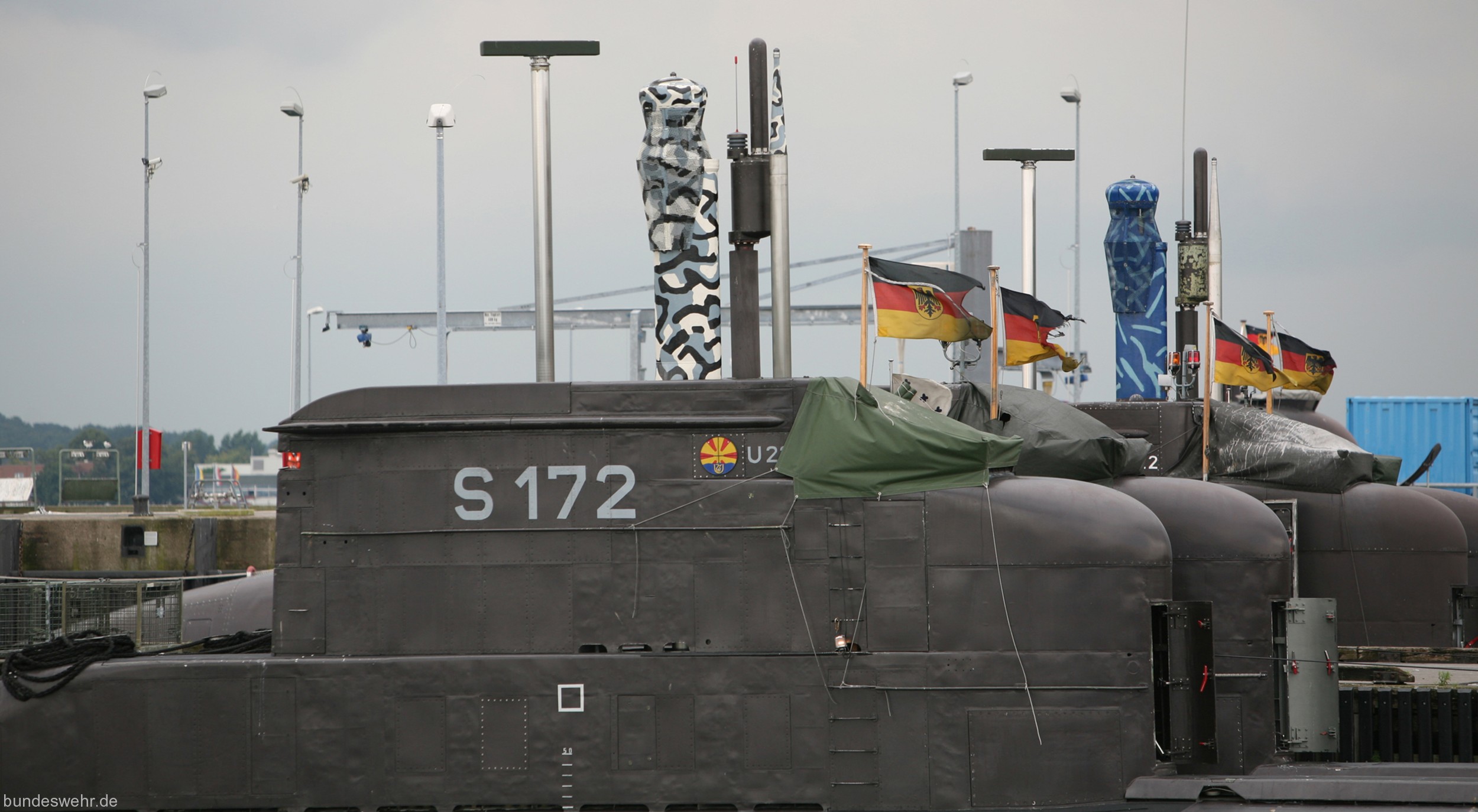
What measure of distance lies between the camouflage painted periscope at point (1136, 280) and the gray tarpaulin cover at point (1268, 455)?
947 cm

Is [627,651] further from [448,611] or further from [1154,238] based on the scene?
[1154,238]

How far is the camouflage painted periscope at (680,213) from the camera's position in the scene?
→ 19.5 meters

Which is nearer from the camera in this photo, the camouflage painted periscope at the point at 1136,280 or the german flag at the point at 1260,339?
the german flag at the point at 1260,339

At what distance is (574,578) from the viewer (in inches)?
449

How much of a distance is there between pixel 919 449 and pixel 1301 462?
1057 centimetres

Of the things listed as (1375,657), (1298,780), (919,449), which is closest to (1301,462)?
(1375,657)

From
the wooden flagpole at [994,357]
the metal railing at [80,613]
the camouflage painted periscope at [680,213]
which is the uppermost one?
the camouflage painted periscope at [680,213]

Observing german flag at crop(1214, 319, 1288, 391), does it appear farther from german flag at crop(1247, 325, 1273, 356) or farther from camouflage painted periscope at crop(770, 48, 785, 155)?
camouflage painted periscope at crop(770, 48, 785, 155)

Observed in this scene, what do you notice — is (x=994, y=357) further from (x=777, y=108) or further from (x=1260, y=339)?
(x=1260, y=339)

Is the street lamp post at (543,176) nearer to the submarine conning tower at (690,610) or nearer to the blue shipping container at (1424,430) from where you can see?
the submarine conning tower at (690,610)

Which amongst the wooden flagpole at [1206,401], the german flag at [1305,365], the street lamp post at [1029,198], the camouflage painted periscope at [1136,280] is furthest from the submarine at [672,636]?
the camouflage painted periscope at [1136,280]

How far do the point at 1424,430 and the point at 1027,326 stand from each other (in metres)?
29.5

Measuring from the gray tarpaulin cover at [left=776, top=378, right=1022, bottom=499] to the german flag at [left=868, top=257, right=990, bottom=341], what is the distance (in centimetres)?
182

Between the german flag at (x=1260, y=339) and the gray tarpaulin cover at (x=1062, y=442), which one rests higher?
the german flag at (x=1260, y=339)
